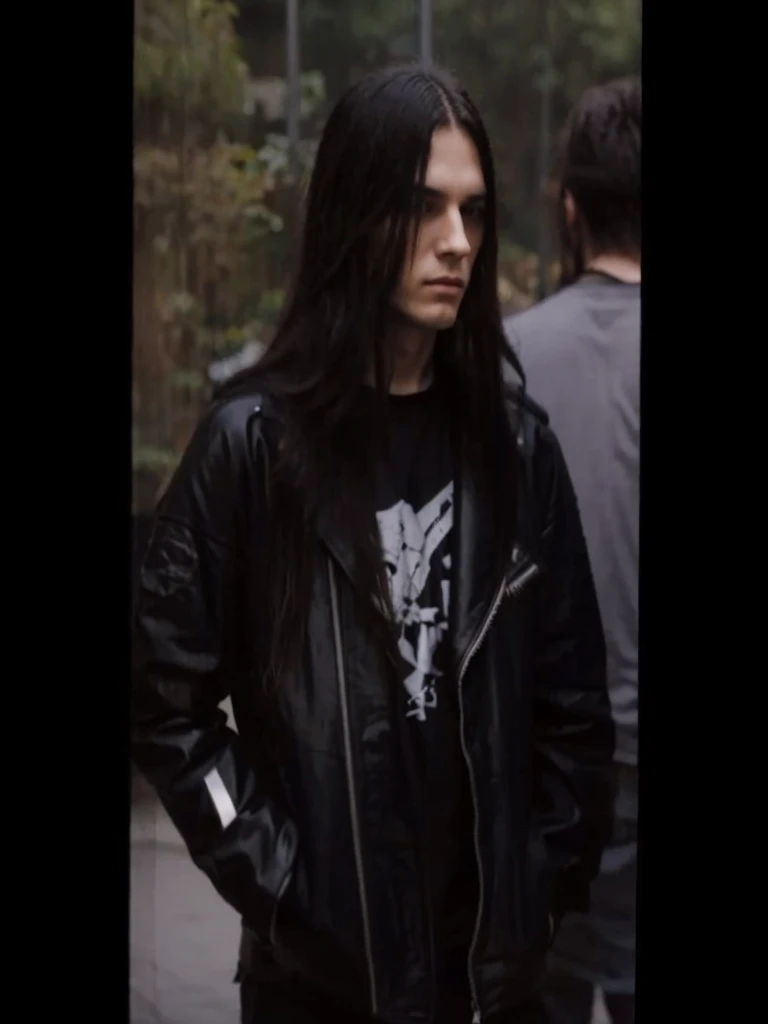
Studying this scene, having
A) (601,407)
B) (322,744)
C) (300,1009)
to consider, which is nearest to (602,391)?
(601,407)

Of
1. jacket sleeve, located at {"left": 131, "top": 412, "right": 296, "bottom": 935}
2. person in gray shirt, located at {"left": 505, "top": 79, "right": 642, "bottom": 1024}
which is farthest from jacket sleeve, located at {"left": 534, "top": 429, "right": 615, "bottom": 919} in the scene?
jacket sleeve, located at {"left": 131, "top": 412, "right": 296, "bottom": 935}

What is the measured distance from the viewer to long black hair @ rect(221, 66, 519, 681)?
479 cm

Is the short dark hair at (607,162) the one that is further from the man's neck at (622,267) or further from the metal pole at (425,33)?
the metal pole at (425,33)

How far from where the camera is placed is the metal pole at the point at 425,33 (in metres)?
4.85

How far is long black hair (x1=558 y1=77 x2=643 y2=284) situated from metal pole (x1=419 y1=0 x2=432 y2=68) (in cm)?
34

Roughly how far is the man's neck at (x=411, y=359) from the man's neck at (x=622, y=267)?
426 millimetres

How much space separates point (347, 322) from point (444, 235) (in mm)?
274

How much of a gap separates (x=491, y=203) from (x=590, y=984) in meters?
1.71

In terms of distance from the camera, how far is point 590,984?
16.4 feet

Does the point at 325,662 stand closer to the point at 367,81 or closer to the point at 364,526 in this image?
the point at 364,526

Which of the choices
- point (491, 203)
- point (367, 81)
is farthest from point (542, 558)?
point (367, 81)

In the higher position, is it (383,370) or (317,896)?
(383,370)

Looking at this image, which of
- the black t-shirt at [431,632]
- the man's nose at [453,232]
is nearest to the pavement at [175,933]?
the black t-shirt at [431,632]

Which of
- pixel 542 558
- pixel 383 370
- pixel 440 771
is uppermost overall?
pixel 383 370
